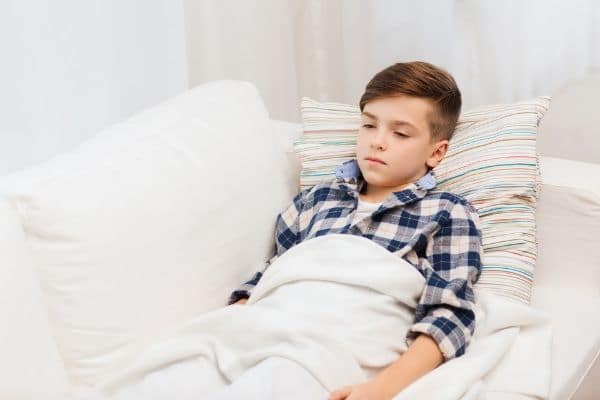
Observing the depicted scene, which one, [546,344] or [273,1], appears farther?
[273,1]

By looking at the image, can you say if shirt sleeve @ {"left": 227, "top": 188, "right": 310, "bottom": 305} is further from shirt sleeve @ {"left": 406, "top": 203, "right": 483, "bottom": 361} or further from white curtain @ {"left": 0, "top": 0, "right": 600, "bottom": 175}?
white curtain @ {"left": 0, "top": 0, "right": 600, "bottom": 175}

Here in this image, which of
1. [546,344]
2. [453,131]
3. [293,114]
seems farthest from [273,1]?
[546,344]

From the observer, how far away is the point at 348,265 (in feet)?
4.99

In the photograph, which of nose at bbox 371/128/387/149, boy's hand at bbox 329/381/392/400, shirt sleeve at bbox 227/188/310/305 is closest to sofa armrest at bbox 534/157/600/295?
nose at bbox 371/128/387/149

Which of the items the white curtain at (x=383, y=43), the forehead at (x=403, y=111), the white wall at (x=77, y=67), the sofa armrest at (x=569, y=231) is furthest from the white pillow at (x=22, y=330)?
the white curtain at (x=383, y=43)

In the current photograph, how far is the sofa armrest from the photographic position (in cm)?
176

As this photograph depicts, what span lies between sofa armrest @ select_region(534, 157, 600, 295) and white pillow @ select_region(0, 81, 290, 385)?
0.52m

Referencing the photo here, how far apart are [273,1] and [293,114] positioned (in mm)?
358

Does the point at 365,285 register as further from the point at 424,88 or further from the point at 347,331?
the point at 424,88

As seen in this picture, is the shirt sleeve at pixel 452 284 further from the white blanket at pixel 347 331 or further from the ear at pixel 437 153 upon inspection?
the ear at pixel 437 153

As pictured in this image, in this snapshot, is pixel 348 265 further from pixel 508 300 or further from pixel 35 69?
pixel 35 69

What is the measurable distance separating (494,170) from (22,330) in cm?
91

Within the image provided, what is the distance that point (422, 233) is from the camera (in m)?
1.59

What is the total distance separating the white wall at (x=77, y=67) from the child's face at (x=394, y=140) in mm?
1001
